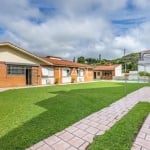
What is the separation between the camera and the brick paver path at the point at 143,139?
3.51 metres

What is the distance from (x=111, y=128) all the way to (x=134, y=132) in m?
0.62

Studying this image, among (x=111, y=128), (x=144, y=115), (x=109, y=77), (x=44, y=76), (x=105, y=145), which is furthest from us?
(x=109, y=77)

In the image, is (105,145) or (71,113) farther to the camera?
(71,113)

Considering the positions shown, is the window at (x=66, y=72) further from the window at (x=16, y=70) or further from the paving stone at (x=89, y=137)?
the paving stone at (x=89, y=137)

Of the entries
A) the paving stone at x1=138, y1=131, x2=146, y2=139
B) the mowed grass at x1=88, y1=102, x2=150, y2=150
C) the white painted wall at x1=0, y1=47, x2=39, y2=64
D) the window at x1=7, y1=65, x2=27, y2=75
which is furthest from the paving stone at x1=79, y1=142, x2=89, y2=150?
the window at x1=7, y1=65, x2=27, y2=75

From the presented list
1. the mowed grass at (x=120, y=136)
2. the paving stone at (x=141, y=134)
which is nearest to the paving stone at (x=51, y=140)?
the mowed grass at (x=120, y=136)

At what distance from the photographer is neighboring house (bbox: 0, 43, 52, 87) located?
1680cm

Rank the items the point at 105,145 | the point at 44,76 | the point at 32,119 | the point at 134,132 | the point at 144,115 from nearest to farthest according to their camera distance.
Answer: the point at 105,145 → the point at 134,132 → the point at 32,119 → the point at 144,115 → the point at 44,76

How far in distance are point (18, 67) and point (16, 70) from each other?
0.44m

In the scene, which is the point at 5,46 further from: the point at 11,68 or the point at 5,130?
the point at 5,130

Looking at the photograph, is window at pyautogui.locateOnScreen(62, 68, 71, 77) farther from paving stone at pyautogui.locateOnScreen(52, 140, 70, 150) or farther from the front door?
paving stone at pyautogui.locateOnScreen(52, 140, 70, 150)

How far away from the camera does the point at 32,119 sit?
17.9 ft

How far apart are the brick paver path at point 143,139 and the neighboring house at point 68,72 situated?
18.7 metres

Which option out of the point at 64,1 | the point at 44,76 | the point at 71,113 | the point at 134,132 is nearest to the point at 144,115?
the point at 134,132
